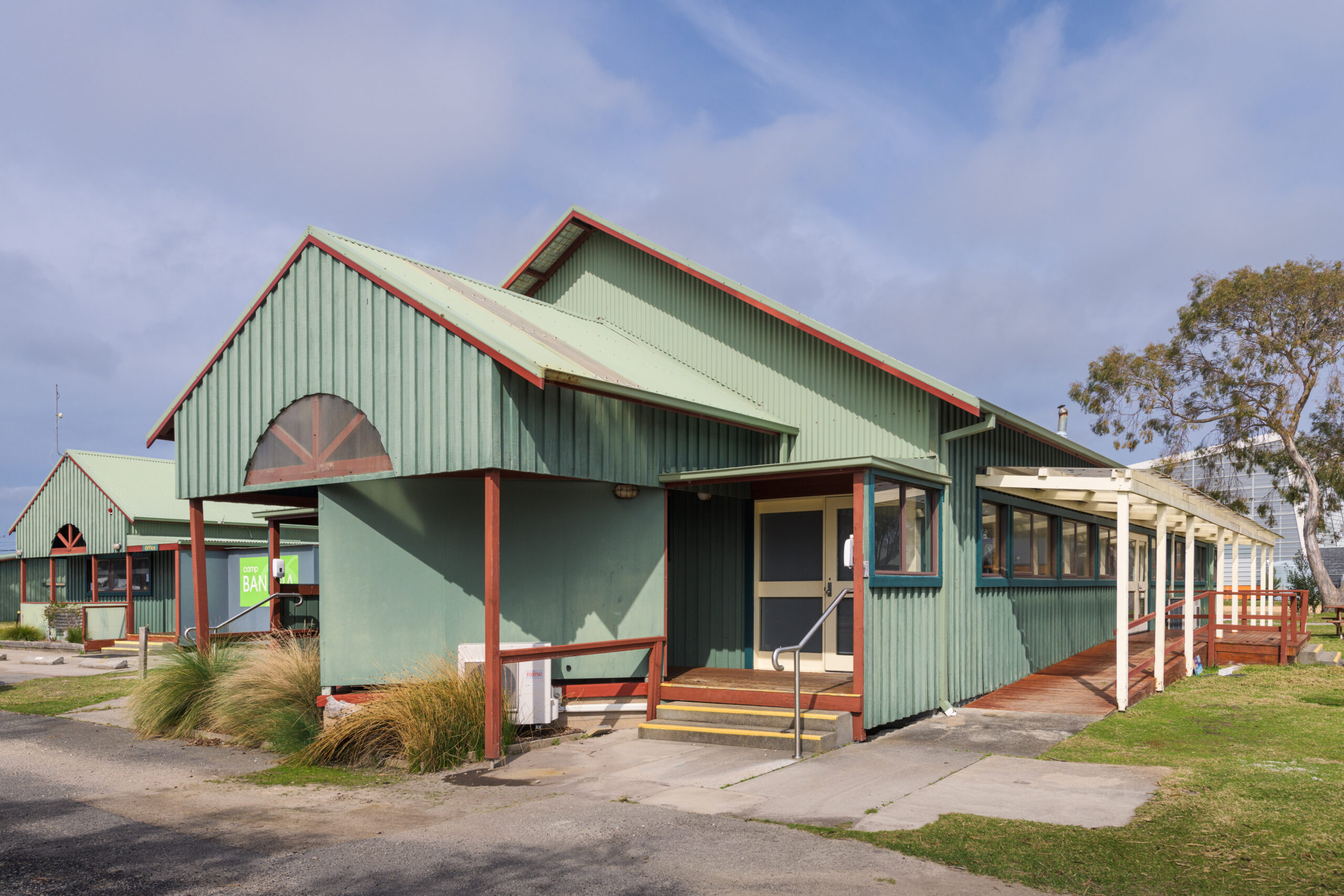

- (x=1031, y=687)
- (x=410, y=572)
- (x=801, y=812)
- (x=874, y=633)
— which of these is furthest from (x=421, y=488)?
(x=1031, y=687)

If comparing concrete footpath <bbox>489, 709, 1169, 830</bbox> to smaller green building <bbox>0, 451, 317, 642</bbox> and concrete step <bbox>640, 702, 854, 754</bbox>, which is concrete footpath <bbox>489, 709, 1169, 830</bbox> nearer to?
concrete step <bbox>640, 702, 854, 754</bbox>

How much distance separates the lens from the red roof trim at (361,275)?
9180 mm

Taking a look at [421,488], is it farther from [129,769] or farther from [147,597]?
[147,597]

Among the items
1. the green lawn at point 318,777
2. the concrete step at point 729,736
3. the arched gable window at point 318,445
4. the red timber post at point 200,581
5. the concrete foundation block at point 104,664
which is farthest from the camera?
the concrete foundation block at point 104,664

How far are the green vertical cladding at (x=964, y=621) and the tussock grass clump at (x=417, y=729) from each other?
369 cm

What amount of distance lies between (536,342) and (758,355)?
11.5 ft

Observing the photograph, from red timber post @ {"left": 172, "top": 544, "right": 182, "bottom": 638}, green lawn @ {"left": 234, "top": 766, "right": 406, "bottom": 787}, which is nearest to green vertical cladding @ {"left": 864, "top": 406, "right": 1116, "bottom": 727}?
green lawn @ {"left": 234, "top": 766, "right": 406, "bottom": 787}

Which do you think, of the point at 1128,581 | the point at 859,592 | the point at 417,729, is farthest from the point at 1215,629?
the point at 417,729

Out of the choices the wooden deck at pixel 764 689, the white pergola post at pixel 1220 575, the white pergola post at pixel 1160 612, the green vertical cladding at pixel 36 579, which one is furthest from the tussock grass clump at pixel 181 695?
the green vertical cladding at pixel 36 579

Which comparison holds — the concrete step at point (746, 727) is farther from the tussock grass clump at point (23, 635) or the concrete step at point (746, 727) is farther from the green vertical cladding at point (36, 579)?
the green vertical cladding at point (36, 579)

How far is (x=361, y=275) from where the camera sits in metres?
10.7

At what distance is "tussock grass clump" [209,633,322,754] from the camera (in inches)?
418

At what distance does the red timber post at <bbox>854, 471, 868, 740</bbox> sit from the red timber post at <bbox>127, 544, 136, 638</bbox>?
897 inches

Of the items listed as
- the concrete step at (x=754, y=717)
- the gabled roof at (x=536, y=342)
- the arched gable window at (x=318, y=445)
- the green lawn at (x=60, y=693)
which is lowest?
the green lawn at (x=60, y=693)
